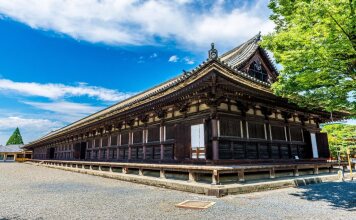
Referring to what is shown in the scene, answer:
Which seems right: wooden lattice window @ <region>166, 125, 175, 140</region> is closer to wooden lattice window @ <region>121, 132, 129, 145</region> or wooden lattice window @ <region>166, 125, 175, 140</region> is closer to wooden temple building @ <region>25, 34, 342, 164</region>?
wooden temple building @ <region>25, 34, 342, 164</region>

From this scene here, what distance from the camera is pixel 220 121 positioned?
10.4 m

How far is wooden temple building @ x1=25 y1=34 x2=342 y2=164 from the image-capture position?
9.59m

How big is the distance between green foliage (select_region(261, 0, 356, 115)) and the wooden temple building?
2162 millimetres

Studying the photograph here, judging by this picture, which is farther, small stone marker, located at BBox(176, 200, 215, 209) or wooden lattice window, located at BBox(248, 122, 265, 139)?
wooden lattice window, located at BBox(248, 122, 265, 139)

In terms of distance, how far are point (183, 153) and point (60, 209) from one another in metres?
6.45

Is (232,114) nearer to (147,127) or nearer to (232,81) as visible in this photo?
(232,81)

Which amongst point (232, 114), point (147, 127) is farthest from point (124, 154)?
point (232, 114)

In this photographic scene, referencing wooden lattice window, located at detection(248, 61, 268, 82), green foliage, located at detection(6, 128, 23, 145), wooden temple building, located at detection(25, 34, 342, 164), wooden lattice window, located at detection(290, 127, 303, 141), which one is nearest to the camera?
wooden temple building, located at detection(25, 34, 342, 164)

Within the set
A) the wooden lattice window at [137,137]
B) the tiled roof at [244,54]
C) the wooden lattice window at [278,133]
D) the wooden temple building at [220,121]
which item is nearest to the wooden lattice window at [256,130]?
the wooden temple building at [220,121]

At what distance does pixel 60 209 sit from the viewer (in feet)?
19.3

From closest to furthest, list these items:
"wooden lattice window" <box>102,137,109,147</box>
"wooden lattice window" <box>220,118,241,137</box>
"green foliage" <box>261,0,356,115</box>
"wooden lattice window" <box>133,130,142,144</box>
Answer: "green foliage" <box>261,0,356,115</box>, "wooden lattice window" <box>220,118,241,137</box>, "wooden lattice window" <box>133,130,142,144</box>, "wooden lattice window" <box>102,137,109,147</box>

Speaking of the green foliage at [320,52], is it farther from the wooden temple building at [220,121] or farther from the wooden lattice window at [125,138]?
the wooden lattice window at [125,138]

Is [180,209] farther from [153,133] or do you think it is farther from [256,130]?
[153,133]

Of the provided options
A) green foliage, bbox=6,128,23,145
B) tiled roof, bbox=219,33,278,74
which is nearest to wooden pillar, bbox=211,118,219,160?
tiled roof, bbox=219,33,278,74
